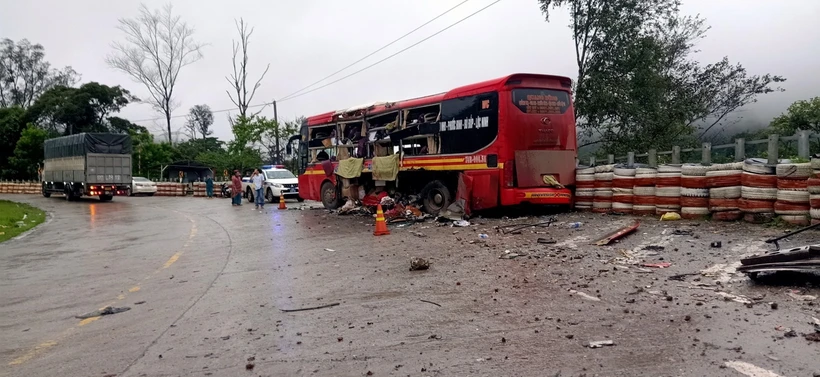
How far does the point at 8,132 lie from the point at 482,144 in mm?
55782

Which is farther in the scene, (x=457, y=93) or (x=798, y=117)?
(x=798, y=117)

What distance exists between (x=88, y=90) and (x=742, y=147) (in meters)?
56.9

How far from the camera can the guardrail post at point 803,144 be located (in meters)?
9.82

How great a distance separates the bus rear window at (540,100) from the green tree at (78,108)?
5242 cm

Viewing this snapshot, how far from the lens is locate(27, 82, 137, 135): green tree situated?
52.7m

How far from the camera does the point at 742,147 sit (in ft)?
36.8

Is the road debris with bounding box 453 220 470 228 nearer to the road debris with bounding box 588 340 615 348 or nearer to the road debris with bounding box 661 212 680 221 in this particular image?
the road debris with bounding box 661 212 680 221

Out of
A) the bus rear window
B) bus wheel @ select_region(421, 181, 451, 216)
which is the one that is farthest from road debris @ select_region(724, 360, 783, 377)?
bus wheel @ select_region(421, 181, 451, 216)

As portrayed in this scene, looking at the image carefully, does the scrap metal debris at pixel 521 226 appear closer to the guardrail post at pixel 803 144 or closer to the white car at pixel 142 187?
the guardrail post at pixel 803 144

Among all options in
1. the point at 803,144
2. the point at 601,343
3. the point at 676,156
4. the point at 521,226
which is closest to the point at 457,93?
the point at 521,226

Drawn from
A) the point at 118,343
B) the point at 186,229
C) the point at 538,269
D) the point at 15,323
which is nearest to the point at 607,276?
the point at 538,269

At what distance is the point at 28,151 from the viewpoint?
4997 centimetres

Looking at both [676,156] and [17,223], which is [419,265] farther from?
[17,223]

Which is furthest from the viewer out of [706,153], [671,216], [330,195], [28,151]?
[28,151]
